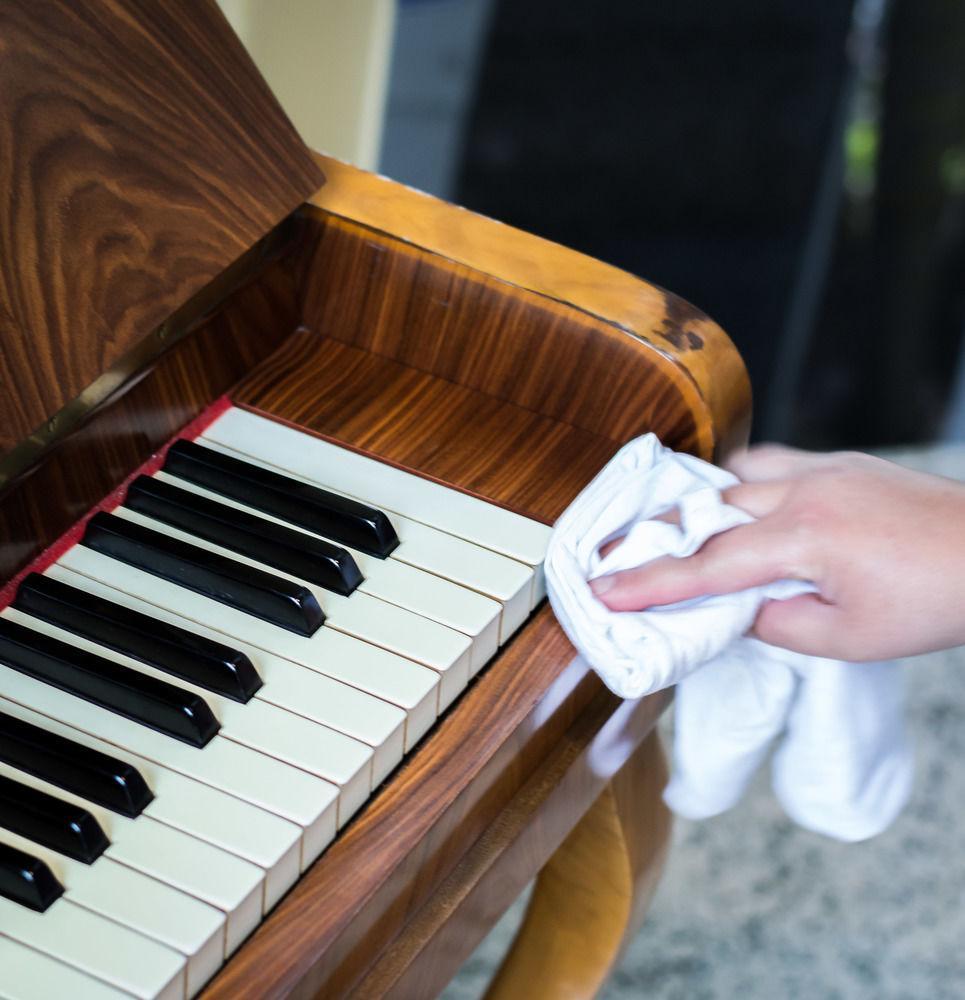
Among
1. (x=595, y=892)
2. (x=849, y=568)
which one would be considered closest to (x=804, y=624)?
(x=849, y=568)

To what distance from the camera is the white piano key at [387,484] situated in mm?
991

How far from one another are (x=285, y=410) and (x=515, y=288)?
0.19 m

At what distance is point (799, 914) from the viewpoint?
1.82 metres

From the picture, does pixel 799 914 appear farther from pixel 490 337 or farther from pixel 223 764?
pixel 223 764

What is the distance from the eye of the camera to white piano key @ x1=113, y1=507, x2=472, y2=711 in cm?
89

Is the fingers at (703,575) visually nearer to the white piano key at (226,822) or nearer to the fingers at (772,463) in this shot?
the fingers at (772,463)

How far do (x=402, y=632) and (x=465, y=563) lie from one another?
0.08m

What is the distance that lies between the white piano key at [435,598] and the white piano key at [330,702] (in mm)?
70

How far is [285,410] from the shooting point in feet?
3.52

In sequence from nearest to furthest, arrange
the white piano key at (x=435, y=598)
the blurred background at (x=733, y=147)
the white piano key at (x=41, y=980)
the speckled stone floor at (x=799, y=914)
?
the white piano key at (x=41, y=980) < the white piano key at (x=435, y=598) < the speckled stone floor at (x=799, y=914) < the blurred background at (x=733, y=147)

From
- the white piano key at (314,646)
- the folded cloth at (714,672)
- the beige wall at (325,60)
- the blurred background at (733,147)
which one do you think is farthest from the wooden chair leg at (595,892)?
the blurred background at (733,147)

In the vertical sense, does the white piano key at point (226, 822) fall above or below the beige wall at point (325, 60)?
below

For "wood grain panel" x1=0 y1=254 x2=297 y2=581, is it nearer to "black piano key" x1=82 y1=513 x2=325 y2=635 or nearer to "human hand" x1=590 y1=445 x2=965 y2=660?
"black piano key" x1=82 y1=513 x2=325 y2=635

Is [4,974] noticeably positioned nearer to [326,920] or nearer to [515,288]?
[326,920]
